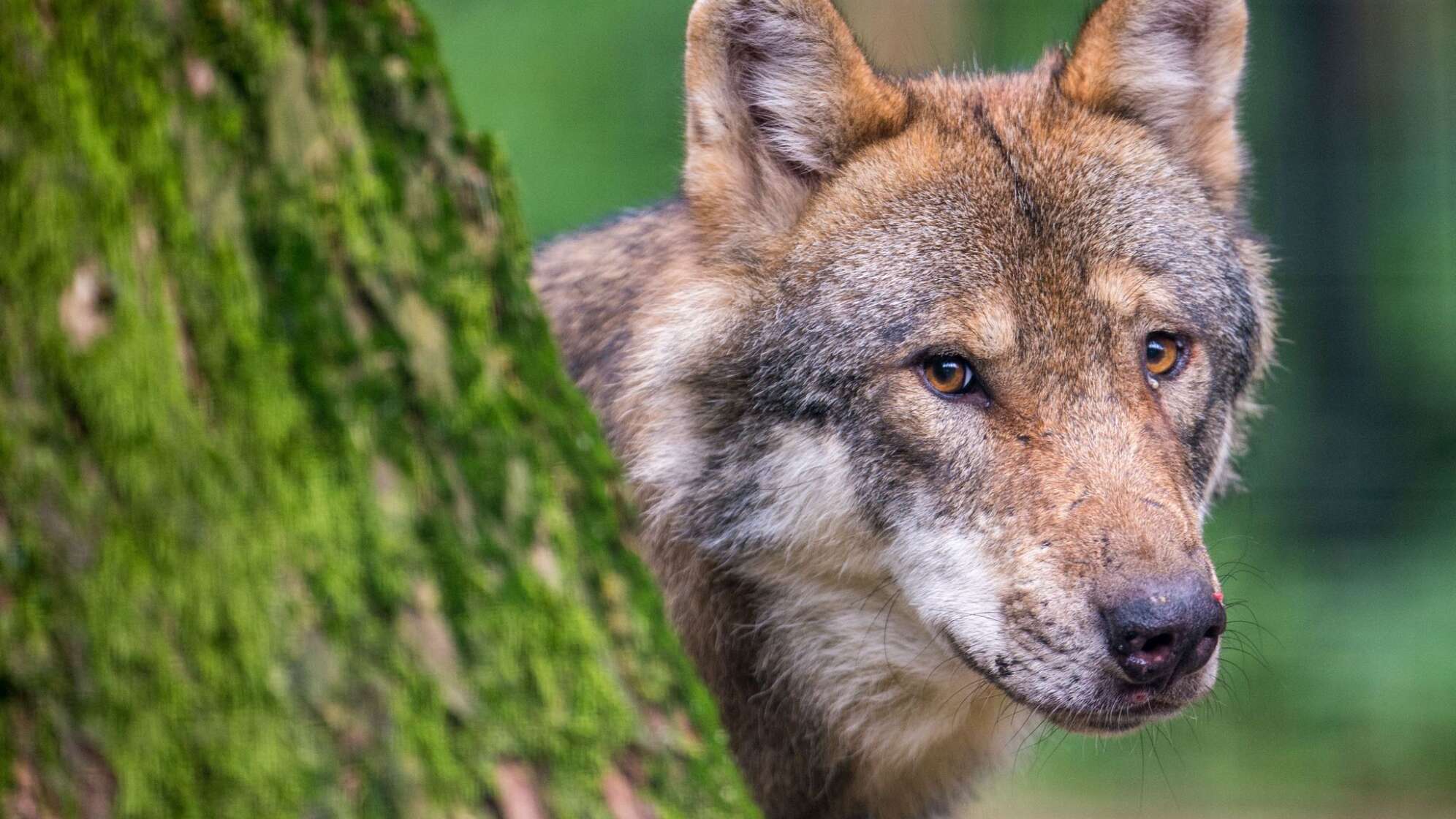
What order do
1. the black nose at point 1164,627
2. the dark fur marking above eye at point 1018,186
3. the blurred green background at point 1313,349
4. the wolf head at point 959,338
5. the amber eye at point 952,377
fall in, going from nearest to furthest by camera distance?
1. the black nose at point 1164,627
2. the wolf head at point 959,338
3. the amber eye at point 952,377
4. the dark fur marking above eye at point 1018,186
5. the blurred green background at point 1313,349

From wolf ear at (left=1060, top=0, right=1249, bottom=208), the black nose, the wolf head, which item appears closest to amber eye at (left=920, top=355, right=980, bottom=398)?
the wolf head

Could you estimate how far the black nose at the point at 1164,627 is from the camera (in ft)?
9.59

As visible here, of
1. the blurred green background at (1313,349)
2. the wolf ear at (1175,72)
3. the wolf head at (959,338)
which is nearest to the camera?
the wolf head at (959,338)

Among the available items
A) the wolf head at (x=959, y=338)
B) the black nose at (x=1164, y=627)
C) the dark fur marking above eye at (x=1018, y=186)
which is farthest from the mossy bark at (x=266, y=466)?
the dark fur marking above eye at (x=1018, y=186)

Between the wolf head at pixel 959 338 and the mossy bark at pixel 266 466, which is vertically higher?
the mossy bark at pixel 266 466

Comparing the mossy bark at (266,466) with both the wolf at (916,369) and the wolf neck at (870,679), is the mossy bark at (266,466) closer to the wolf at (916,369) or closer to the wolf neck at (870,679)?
the wolf at (916,369)

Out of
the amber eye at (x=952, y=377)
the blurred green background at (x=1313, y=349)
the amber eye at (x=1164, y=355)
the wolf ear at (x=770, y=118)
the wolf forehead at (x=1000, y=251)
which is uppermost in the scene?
the wolf ear at (x=770, y=118)

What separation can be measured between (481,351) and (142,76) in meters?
0.53

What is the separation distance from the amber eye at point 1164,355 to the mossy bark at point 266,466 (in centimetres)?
215

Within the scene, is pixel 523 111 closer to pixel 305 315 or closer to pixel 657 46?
pixel 657 46

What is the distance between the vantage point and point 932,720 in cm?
392

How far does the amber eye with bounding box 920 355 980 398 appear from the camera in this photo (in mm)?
3477

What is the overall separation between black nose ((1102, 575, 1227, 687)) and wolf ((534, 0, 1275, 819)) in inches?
3.3

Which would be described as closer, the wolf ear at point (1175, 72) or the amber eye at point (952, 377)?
the amber eye at point (952, 377)
